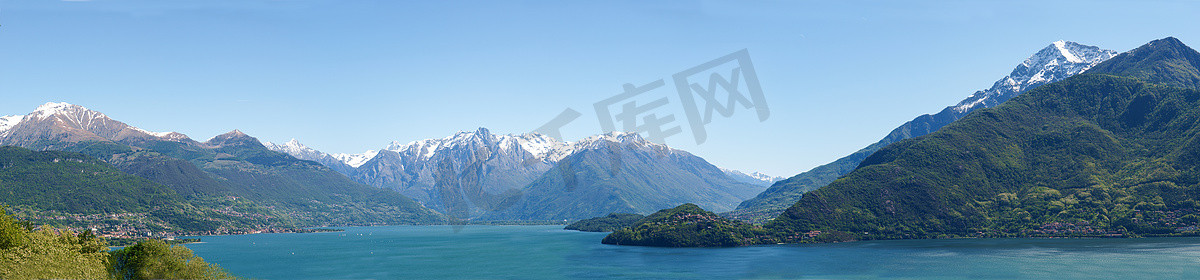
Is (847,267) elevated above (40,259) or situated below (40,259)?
below

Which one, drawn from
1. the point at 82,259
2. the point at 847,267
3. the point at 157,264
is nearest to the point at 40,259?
the point at 82,259

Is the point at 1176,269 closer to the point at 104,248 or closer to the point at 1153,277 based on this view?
the point at 1153,277

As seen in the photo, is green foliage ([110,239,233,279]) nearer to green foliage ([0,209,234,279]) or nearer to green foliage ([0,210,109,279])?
green foliage ([0,209,234,279])

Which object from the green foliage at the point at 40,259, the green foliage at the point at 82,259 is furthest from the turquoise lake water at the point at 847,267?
the green foliage at the point at 40,259

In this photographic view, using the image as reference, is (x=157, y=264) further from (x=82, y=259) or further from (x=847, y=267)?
(x=847, y=267)

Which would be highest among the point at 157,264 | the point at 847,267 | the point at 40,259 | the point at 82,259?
the point at 40,259

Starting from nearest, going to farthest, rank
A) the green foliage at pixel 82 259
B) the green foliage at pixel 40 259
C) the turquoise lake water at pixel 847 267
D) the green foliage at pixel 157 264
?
the green foliage at pixel 40 259, the green foliage at pixel 82 259, the green foliage at pixel 157 264, the turquoise lake water at pixel 847 267

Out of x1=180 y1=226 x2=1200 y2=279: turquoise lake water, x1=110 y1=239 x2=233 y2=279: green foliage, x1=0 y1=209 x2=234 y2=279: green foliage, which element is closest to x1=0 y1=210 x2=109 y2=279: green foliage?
x1=0 y1=209 x2=234 y2=279: green foliage

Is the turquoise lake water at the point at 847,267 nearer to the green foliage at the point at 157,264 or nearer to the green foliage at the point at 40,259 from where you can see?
the green foliage at the point at 157,264

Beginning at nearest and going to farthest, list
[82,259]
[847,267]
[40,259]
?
[40,259]
[82,259]
[847,267]
